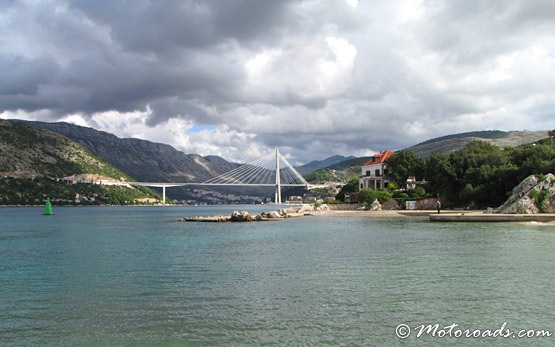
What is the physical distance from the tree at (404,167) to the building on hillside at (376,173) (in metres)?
4.28

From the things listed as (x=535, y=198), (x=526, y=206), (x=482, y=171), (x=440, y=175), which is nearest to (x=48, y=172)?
(x=440, y=175)

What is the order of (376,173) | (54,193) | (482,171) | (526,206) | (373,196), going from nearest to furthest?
(526,206)
(482,171)
(373,196)
(376,173)
(54,193)

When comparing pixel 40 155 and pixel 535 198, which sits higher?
pixel 40 155

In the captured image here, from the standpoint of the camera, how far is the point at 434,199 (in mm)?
66000

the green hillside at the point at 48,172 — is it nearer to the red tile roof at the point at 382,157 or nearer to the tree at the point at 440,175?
the red tile roof at the point at 382,157

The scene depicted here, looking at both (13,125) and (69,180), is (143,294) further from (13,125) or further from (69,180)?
(13,125)

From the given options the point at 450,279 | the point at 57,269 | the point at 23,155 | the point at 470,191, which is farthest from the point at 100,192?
the point at 450,279

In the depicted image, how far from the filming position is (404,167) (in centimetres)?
7481

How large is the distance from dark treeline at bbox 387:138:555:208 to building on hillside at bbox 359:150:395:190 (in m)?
13.4

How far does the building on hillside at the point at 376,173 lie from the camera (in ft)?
269

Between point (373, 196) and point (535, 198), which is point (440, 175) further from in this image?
point (535, 198)

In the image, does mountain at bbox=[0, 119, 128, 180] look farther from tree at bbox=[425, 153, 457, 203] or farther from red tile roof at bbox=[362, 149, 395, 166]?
tree at bbox=[425, 153, 457, 203]

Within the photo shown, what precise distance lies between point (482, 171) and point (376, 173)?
28839 millimetres

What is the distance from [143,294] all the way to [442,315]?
821cm
